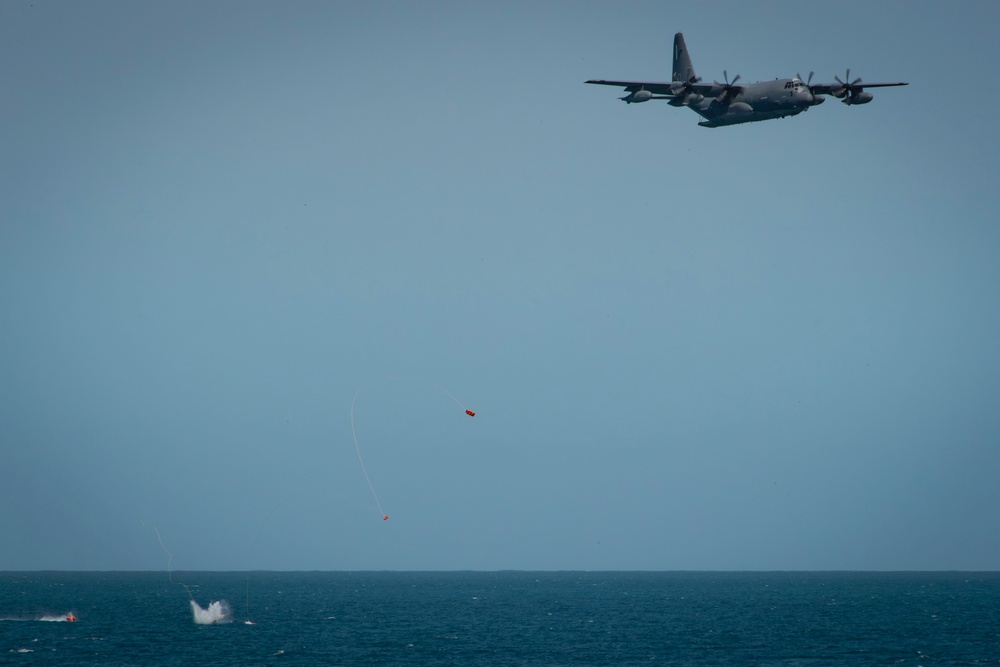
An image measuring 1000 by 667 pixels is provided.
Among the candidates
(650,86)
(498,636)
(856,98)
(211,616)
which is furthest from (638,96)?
(211,616)

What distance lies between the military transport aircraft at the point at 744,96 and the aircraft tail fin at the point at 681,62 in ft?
18.7

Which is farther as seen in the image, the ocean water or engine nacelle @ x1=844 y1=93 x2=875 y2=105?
the ocean water

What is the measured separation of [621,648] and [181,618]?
7671 cm

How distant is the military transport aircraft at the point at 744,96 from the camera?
80812mm

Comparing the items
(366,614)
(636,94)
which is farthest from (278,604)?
(636,94)

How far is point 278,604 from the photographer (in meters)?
198

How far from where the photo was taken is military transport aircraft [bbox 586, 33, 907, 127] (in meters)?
80.8

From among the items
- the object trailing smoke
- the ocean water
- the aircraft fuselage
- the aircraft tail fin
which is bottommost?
the ocean water

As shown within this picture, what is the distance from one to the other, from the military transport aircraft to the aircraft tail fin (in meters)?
5.71

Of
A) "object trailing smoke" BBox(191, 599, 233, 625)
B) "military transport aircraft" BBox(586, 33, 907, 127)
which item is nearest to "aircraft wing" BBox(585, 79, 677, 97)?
"military transport aircraft" BBox(586, 33, 907, 127)

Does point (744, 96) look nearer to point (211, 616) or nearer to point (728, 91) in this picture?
point (728, 91)

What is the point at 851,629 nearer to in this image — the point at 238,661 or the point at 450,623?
the point at 450,623

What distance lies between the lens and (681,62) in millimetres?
91062

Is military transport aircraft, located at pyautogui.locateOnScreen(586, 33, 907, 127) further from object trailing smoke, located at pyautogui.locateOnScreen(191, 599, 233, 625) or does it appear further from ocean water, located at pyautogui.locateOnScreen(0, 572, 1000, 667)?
object trailing smoke, located at pyautogui.locateOnScreen(191, 599, 233, 625)
